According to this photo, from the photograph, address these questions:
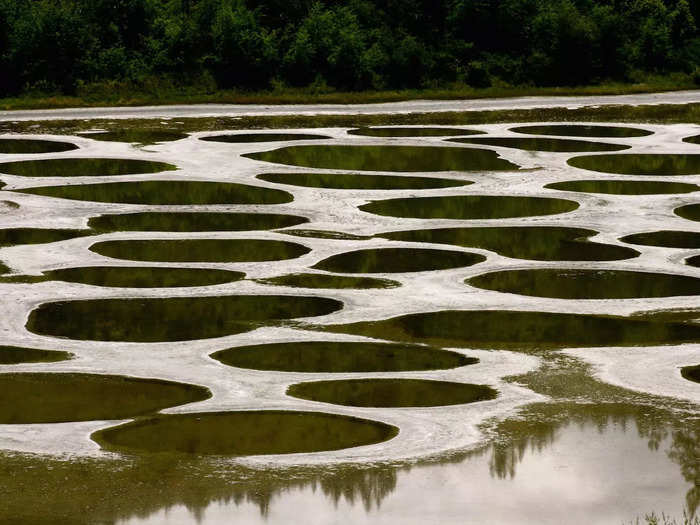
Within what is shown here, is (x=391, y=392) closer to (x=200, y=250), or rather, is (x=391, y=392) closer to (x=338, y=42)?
(x=200, y=250)

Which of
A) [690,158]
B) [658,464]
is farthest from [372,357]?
[690,158]

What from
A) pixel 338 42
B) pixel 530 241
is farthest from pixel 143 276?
pixel 338 42

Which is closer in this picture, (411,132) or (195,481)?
(195,481)

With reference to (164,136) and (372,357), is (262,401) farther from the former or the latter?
(164,136)

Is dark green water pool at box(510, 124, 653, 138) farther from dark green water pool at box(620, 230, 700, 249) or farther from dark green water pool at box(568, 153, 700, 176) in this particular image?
dark green water pool at box(620, 230, 700, 249)

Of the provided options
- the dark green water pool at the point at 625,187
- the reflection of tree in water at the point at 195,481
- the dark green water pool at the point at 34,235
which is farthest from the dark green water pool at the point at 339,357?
the dark green water pool at the point at 625,187

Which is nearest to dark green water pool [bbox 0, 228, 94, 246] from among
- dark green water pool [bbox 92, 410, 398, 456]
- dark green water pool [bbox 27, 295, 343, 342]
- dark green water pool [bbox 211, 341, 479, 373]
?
dark green water pool [bbox 27, 295, 343, 342]
